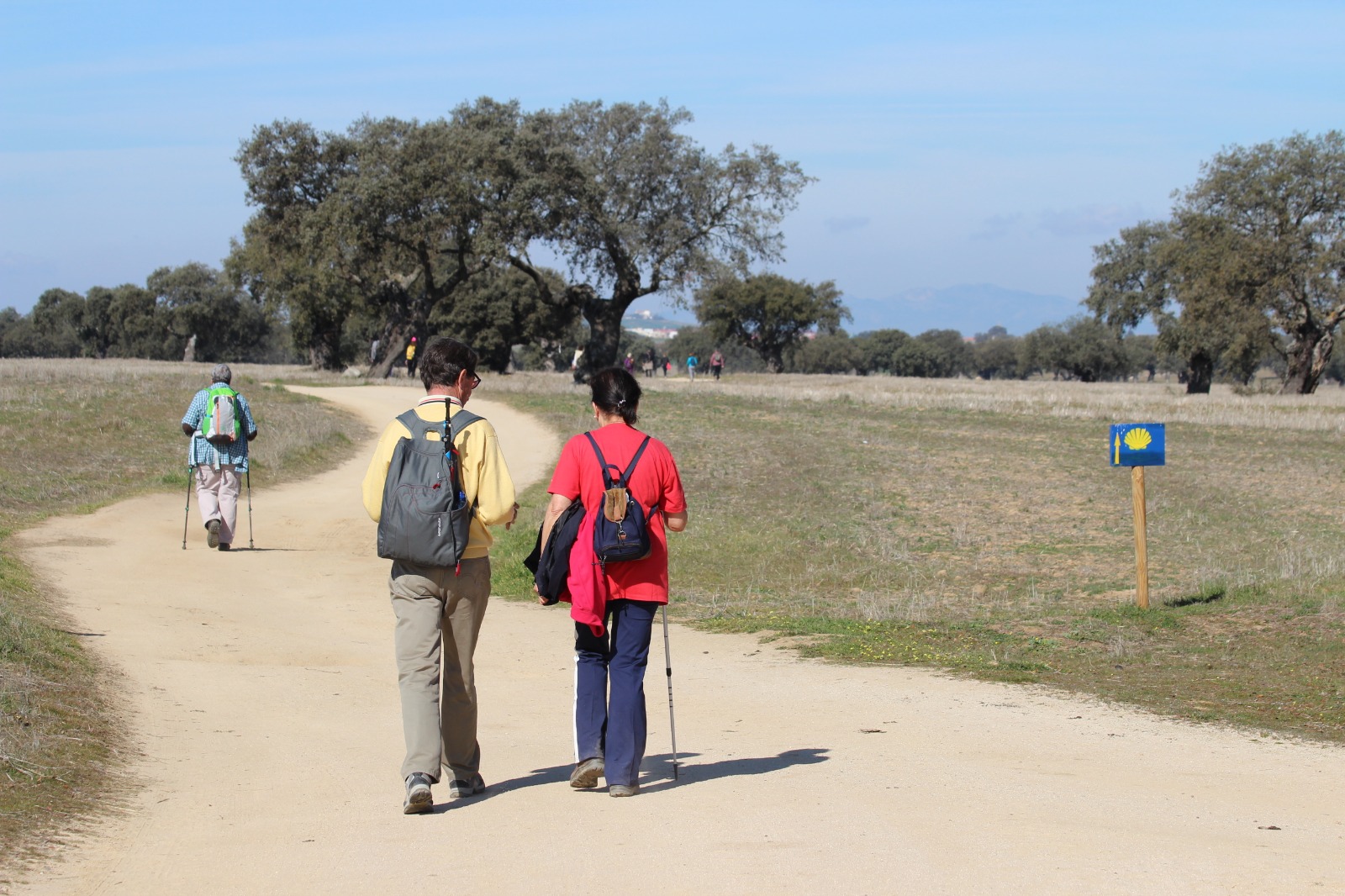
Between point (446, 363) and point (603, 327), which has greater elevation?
point (603, 327)

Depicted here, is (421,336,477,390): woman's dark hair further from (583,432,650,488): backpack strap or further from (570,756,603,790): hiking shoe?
(570,756,603,790): hiking shoe

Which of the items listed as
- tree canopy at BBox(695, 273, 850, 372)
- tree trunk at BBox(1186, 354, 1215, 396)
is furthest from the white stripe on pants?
tree canopy at BBox(695, 273, 850, 372)

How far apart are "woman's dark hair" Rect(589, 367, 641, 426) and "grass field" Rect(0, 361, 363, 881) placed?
276 cm

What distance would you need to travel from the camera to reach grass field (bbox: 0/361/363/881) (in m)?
5.52

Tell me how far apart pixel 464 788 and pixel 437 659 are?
0.61 meters

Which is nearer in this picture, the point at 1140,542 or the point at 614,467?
the point at 614,467

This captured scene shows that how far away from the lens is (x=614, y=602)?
5.73m

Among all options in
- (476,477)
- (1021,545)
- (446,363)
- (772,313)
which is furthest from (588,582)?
(772,313)

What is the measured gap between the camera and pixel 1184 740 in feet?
23.1

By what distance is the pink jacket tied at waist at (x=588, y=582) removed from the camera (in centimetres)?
560

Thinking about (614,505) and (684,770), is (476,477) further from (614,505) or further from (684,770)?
(684,770)

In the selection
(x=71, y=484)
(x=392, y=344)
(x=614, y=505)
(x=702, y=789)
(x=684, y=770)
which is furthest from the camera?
(x=392, y=344)

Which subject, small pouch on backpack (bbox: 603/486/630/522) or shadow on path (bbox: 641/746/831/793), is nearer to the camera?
small pouch on backpack (bbox: 603/486/630/522)

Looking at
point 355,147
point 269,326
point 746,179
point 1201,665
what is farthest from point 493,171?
point 269,326
